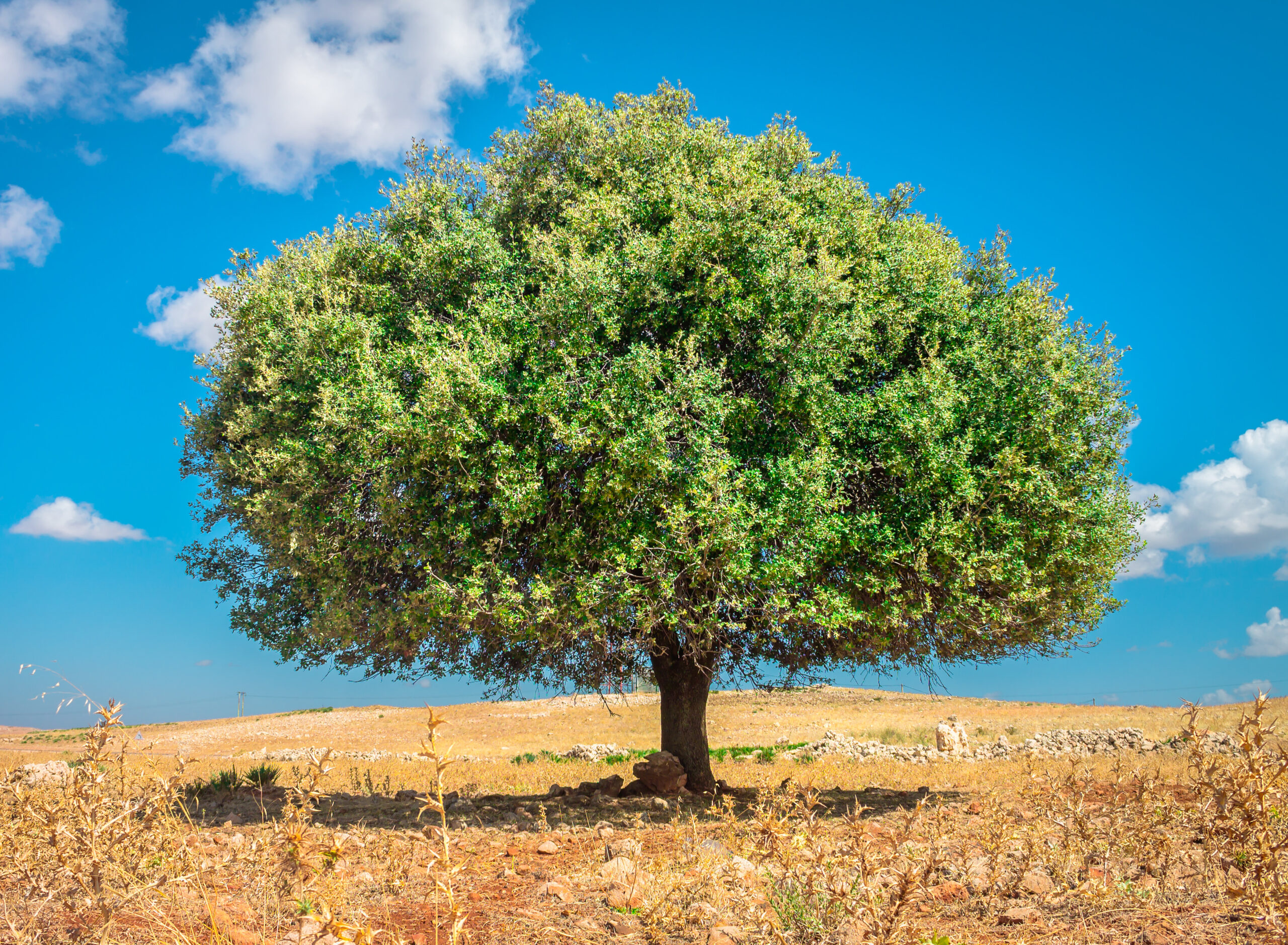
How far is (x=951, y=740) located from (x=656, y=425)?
77.6ft

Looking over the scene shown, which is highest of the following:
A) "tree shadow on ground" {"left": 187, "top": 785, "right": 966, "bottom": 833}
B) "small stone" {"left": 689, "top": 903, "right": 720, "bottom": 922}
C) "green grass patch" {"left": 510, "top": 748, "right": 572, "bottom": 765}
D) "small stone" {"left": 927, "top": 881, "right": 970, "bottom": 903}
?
"small stone" {"left": 689, "top": 903, "right": 720, "bottom": 922}

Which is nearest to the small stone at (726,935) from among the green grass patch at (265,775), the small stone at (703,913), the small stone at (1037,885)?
the small stone at (703,913)

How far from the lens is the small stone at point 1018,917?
6215mm

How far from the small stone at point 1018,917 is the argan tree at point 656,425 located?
6.33 m

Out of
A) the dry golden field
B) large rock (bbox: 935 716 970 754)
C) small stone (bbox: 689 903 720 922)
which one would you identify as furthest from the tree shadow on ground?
large rock (bbox: 935 716 970 754)

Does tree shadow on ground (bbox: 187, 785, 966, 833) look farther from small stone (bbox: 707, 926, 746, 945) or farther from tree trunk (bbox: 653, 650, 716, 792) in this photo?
small stone (bbox: 707, 926, 746, 945)

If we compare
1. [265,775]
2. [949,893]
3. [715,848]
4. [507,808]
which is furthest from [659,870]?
[265,775]

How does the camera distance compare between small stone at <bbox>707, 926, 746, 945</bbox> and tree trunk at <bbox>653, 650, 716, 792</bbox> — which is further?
tree trunk at <bbox>653, 650, 716, 792</bbox>

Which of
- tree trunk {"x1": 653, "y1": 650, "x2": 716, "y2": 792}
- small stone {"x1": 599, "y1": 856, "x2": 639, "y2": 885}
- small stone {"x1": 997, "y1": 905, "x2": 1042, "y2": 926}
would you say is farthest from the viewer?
tree trunk {"x1": 653, "y1": 650, "x2": 716, "y2": 792}

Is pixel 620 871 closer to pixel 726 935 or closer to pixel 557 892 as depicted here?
pixel 557 892

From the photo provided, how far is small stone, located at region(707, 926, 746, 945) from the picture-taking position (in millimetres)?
5703

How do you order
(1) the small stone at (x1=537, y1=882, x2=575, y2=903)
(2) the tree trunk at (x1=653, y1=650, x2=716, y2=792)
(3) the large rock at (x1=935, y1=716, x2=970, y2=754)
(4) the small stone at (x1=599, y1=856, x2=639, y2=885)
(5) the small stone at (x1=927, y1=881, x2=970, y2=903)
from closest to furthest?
(5) the small stone at (x1=927, y1=881, x2=970, y2=903) < (1) the small stone at (x1=537, y1=882, x2=575, y2=903) < (4) the small stone at (x1=599, y1=856, x2=639, y2=885) < (2) the tree trunk at (x1=653, y1=650, x2=716, y2=792) < (3) the large rock at (x1=935, y1=716, x2=970, y2=754)

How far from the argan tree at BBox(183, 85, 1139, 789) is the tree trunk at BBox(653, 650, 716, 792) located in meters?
1.06

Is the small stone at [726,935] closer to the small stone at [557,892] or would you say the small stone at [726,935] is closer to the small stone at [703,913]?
the small stone at [703,913]
